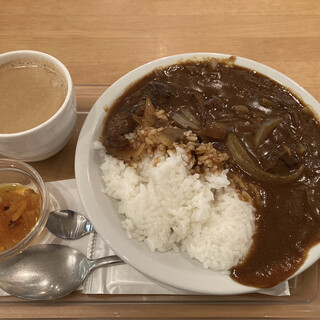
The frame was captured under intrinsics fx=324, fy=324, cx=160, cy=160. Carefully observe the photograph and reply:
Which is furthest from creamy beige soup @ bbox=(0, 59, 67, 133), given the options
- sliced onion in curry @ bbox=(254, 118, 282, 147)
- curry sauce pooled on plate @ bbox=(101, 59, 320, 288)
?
sliced onion in curry @ bbox=(254, 118, 282, 147)

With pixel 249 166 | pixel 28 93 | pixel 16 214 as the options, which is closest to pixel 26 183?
pixel 16 214

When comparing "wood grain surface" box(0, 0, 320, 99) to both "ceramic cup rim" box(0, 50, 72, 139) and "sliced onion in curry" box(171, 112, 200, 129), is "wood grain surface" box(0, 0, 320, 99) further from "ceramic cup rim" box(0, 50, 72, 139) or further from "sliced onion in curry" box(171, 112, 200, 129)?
"sliced onion in curry" box(171, 112, 200, 129)

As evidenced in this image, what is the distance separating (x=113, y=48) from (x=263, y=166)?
68.2 inches

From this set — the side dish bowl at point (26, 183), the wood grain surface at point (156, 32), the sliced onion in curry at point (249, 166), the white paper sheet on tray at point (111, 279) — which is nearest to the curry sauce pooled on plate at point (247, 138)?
the sliced onion in curry at point (249, 166)

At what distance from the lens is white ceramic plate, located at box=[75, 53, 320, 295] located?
169 centimetres

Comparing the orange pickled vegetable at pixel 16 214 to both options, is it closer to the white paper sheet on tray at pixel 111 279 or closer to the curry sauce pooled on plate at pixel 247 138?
the white paper sheet on tray at pixel 111 279

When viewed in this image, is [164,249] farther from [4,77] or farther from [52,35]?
[52,35]

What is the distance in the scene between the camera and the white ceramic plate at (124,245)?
1688 mm

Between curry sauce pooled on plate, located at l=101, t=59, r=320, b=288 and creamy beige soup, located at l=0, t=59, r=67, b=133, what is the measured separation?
1.26 feet

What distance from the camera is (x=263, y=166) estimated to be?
2002 millimetres

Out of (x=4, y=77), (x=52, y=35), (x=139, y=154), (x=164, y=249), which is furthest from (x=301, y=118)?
(x=52, y=35)

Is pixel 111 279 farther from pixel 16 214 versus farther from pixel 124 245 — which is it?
pixel 16 214

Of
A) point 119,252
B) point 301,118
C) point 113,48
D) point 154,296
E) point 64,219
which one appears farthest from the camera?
point 113,48

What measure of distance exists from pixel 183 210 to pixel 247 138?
0.63 metres
